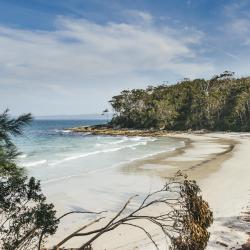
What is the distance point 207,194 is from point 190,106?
90605mm

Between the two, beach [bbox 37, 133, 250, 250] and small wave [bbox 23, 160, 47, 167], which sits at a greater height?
small wave [bbox 23, 160, 47, 167]

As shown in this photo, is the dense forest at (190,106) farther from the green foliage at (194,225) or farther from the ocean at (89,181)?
the green foliage at (194,225)

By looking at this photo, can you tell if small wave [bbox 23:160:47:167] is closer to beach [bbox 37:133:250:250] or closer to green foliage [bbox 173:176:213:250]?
beach [bbox 37:133:250:250]

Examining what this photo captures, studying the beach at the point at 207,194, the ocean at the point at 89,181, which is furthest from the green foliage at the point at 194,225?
the ocean at the point at 89,181

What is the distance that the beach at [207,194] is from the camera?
14547 mm

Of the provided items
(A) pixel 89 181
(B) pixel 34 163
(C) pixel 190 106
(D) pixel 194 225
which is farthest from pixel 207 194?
(C) pixel 190 106

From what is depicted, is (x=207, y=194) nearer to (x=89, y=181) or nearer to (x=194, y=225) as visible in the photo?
(x=89, y=181)

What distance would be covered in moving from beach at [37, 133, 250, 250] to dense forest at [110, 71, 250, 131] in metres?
58.0

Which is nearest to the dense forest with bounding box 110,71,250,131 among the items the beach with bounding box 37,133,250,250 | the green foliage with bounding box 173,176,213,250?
the beach with bounding box 37,133,250,250

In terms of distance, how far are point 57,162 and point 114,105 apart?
85.1 m

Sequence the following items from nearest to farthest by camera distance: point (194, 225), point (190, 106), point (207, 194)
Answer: point (194, 225) < point (207, 194) < point (190, 106)

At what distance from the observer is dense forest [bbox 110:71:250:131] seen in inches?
4061

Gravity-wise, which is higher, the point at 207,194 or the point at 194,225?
the point at 194,225

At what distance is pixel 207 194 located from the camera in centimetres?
2350
